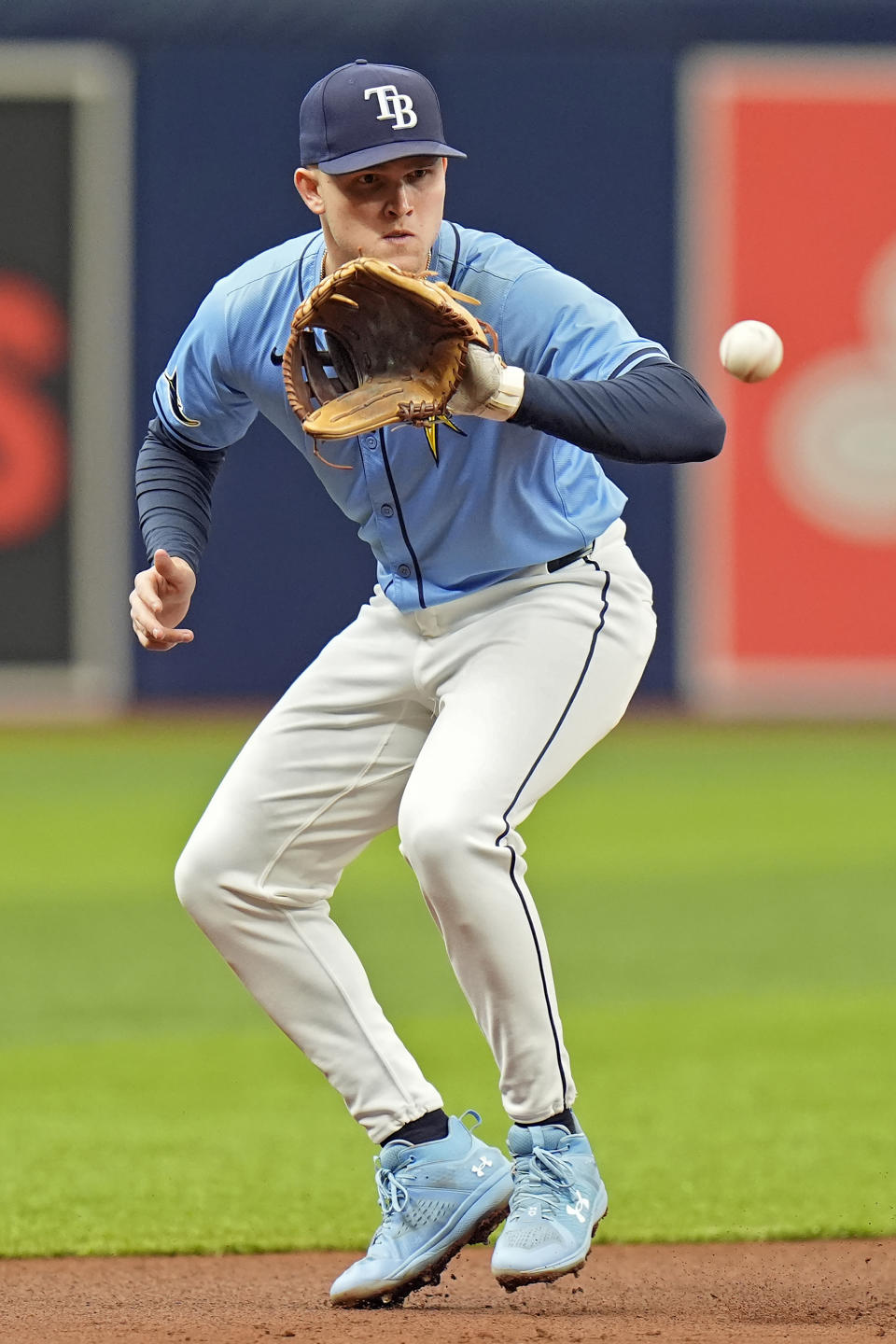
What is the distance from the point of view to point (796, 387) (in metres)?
13.5

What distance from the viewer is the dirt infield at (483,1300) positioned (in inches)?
123

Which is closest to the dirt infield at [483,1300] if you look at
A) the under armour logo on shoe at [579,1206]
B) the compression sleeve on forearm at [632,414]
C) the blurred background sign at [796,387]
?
the under armour logo on shoe at [579,1206]

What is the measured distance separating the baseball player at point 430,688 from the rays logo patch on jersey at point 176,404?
0.01 meters

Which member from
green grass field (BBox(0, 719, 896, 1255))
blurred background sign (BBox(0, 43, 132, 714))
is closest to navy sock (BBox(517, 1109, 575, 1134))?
green grass field (BBox(0, 719, 896, 1255))

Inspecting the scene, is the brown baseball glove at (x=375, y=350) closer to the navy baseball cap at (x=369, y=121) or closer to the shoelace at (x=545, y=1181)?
the navy baseball cap at (x=369, y=121)

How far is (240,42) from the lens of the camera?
1358 centimetres

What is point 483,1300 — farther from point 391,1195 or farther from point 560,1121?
point 560,1121

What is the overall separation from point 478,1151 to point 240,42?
11.3 meters

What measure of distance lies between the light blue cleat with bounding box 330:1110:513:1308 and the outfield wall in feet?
33.6

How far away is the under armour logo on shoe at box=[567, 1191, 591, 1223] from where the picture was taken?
10.7 feet

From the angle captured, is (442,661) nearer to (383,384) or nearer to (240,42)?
(383,384)

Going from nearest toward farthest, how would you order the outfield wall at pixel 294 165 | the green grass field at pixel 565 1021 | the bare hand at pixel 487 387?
the bare hand at pixel 487 387
the green grass field at pixel 565 1021
the outfield wall at pixel 294 165

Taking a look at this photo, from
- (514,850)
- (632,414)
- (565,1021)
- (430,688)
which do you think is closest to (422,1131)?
(514,850)

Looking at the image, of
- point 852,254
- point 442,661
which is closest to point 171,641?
point 442,661
